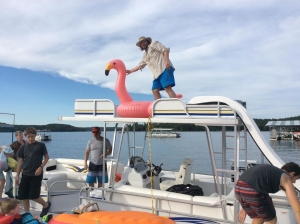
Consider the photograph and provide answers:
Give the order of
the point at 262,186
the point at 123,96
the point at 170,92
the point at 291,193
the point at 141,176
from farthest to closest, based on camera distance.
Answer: the point at 123,96
the point at 141,176
the point at 170,92
the point at 262,186
the point at 291,193

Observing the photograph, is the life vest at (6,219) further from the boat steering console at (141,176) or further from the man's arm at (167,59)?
the man's arm at (167,59)

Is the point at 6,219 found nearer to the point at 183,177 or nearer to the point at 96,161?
the point at 96,161

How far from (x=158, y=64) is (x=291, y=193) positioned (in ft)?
10.0

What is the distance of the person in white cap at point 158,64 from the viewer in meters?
5.06

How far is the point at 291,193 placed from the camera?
2.77m

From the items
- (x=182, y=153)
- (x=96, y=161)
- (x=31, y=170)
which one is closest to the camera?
(x=31, y=170)

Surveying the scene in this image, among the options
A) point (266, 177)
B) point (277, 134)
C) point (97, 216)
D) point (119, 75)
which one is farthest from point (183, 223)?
point (277, 134)

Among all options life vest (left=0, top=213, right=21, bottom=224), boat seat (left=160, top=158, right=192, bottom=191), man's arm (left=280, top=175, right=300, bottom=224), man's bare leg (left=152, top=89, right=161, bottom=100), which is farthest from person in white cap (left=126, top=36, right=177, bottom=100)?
life vest (left=0, top=213, right=21, bottom=224)

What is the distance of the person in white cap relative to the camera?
5059 mm

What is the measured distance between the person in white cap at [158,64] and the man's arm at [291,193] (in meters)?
2.54

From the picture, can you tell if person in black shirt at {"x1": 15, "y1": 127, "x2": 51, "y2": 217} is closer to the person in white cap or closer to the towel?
the towel

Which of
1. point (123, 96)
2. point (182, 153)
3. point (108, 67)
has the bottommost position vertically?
point (182, 153)

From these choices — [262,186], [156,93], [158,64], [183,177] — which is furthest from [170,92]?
[262,186]

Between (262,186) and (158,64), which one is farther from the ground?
(158,64)
